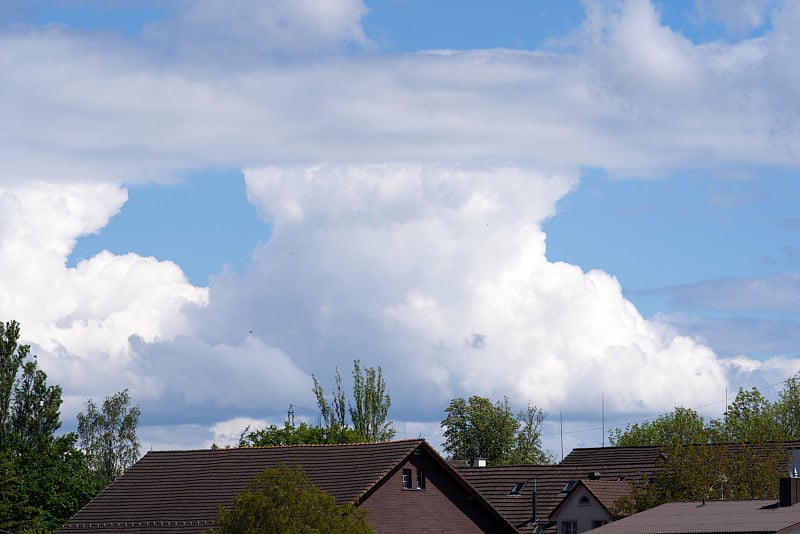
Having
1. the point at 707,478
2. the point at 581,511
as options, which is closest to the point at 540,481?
the point at 581,511

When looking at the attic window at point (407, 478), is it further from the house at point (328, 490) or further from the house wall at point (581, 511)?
the house wall at point (581, 511)

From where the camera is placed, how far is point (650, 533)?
50.4 m

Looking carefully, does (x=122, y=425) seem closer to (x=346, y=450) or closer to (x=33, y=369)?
(x=33, y=369)

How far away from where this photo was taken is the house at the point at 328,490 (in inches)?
2623

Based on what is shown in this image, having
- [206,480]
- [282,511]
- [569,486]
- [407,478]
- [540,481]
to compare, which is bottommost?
[282,511]

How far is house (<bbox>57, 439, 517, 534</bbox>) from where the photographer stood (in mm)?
66625

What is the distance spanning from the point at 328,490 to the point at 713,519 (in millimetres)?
21803

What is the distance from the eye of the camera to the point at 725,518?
5069 centimetres

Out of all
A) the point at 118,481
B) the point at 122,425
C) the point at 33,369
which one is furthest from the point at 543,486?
the point at 122,425

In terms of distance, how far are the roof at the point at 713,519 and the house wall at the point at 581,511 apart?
2170cm

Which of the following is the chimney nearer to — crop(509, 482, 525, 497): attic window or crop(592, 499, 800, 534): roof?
crop(592, 499, 800, 534): roof

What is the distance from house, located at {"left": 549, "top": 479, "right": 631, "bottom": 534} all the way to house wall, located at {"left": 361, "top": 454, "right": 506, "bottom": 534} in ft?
30.4

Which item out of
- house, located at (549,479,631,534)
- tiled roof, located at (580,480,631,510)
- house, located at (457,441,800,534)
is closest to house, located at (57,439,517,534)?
house, located at (549,479,631,534)

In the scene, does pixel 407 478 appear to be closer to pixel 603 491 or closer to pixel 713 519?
pixel 603 491
